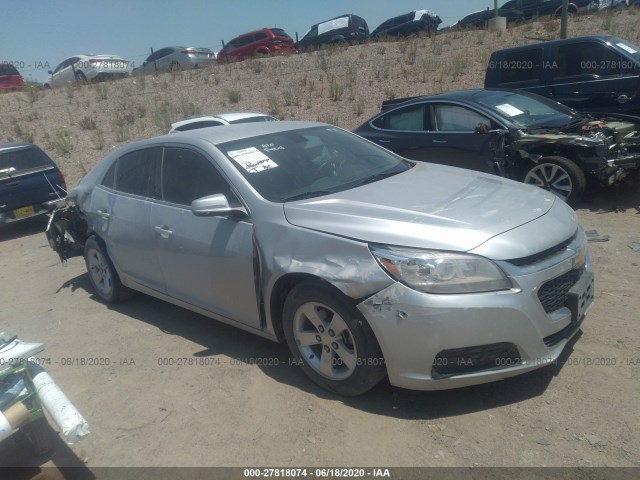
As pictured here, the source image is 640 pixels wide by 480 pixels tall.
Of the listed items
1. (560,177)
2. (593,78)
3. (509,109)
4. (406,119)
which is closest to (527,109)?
(509,109)

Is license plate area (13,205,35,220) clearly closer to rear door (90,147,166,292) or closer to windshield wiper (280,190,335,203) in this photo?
rear door (90,147,166,292)

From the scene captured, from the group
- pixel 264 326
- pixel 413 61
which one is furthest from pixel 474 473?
pixel 413 61

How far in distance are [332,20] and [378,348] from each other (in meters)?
24.4

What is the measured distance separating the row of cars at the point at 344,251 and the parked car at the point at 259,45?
20408 millimetres

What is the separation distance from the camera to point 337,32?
81.7ft

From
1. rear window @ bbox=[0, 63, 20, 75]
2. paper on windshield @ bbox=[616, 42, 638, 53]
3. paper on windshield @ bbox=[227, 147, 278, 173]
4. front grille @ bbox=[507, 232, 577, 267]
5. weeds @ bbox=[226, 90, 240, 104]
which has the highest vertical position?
rear window @ bbox=[0, 63, 20, 75]

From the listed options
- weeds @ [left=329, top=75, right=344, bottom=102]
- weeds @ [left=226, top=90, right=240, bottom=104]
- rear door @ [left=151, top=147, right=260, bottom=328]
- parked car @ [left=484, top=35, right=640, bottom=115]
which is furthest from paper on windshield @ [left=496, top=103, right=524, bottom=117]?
weeds @ [left=226, top=90, right=240, bottom=104]

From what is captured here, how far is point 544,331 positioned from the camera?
3.24m

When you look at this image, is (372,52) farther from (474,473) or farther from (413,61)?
(474,473)

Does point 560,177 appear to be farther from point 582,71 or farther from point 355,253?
point 355,253

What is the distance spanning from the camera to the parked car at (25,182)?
30.2 ft

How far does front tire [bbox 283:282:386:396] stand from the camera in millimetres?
3332

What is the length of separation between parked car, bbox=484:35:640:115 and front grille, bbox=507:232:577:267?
20.4ft

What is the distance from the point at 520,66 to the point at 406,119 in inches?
119
